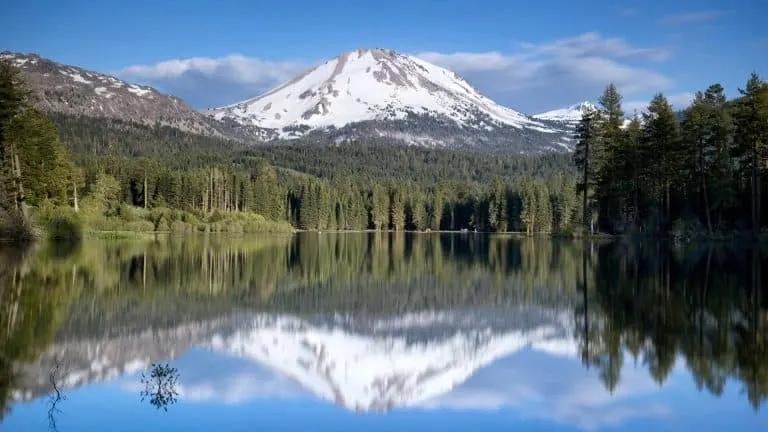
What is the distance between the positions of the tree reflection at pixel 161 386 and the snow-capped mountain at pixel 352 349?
28.4 inches

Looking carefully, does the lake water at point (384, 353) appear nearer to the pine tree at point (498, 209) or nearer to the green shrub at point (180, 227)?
the green shrub at point (180, 227)

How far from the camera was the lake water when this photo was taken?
11.2 meters

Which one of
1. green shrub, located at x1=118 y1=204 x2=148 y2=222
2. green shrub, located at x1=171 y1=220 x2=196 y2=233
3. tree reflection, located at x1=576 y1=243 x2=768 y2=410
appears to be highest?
green shrub, located at x1=118 y1=204 x2=148 y2=222

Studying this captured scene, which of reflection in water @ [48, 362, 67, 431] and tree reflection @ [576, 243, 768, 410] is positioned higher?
tree reflection @ [576, 243, 768, 410]

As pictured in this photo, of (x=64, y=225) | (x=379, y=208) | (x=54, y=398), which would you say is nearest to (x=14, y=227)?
(x=64, y=225)

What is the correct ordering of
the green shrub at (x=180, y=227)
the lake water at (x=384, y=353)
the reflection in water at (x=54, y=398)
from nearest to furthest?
the reflection in water at (x=54, y=398) → the lake water at (x=384, y=353) → the green shrub at (x=180, y=227)

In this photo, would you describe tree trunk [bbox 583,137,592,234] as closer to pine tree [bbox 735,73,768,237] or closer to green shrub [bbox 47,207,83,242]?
pine tree [bbox 735,73,768,237]

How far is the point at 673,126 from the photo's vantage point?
58.6 meters

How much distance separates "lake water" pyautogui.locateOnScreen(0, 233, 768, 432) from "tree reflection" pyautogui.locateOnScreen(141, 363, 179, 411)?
0.17 feet

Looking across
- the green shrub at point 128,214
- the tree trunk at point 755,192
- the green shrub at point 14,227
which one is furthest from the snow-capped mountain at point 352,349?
the green shrub at point 128,214

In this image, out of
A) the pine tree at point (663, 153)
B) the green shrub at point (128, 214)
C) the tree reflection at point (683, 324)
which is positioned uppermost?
the pine tree at point (663, 153)

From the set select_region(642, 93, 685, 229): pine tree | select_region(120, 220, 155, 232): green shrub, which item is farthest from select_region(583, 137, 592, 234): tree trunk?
select_region(120, 220, 155, 232): green shrub

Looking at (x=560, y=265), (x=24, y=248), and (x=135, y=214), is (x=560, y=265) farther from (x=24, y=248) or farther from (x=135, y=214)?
(x=135, y=214)

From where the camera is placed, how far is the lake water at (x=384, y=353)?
1117cm
